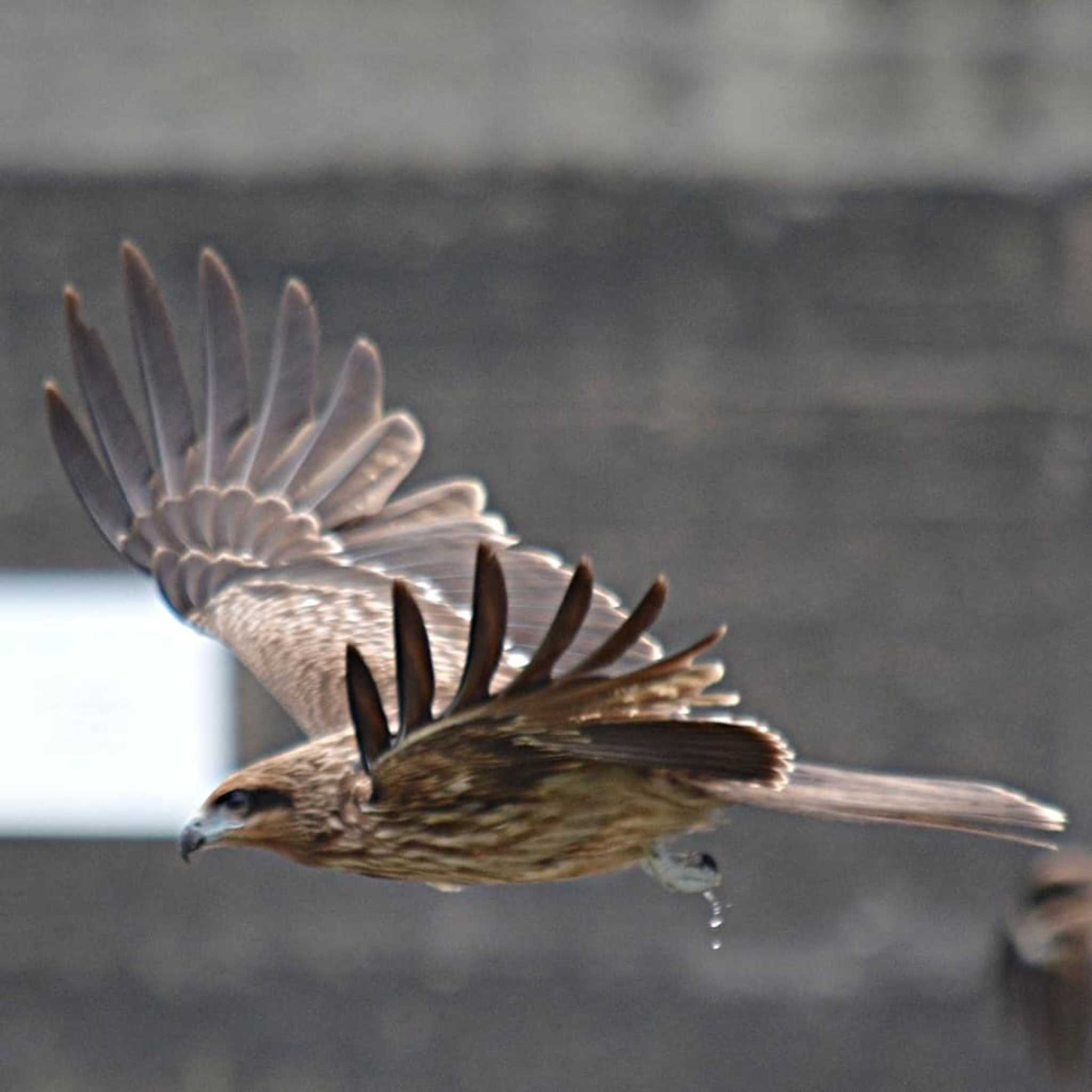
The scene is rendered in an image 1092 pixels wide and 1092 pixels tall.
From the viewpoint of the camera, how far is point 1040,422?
12.5 metres

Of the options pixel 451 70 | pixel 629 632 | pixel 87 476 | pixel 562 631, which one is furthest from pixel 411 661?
pixel 451 70

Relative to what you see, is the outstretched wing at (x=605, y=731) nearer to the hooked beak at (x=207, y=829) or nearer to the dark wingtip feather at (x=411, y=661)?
the dark wingtip feather at (x=411, y=661)

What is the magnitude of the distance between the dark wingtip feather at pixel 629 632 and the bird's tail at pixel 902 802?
59cm

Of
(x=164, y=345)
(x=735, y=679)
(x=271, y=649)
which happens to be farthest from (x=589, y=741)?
(x=735, y=679)

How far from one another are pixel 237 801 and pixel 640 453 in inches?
289

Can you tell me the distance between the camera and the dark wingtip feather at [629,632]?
440 centimetres

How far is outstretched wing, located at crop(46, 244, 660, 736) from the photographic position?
625 cm

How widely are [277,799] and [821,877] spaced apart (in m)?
7.46

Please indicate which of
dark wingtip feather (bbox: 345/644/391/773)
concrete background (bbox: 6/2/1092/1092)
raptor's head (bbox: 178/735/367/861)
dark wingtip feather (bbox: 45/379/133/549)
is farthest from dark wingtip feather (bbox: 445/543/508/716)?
concrete background (bbox: 6/2/1092/1092)

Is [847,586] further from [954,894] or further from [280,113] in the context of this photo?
[280,113]

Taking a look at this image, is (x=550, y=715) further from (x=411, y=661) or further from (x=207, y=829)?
(x=207, y=829)

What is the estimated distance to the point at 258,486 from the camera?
21.4 feet

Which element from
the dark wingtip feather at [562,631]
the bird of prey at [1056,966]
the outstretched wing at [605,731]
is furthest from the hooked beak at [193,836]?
the bird of prey at [1056,966]

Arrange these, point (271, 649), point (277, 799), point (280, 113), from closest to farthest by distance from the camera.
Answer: point (277, 799) < point (271, 649) < point (280, 113)
